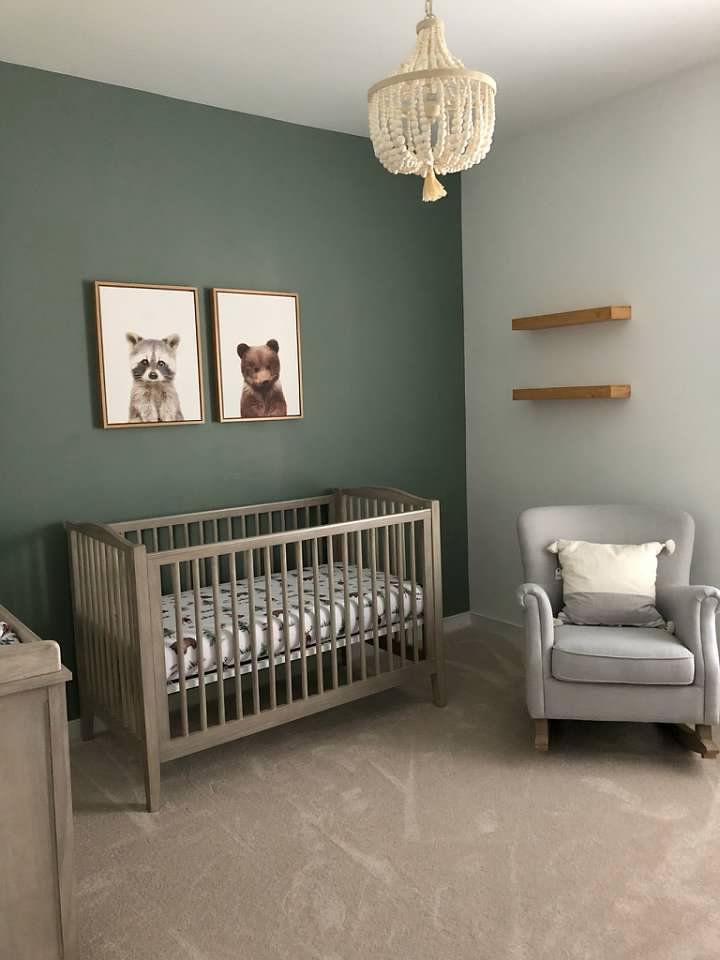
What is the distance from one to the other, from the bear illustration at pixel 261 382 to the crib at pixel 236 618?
0.43 m

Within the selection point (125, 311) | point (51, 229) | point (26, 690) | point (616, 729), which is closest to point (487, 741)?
point (616, 729)

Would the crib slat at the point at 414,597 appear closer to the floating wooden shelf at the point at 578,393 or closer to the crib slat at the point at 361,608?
the crib slat at the point at 361,608

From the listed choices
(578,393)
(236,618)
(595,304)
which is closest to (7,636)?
(236,618)

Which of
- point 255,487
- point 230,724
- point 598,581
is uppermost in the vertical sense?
point 255,487

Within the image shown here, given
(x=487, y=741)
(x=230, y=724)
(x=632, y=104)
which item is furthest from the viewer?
(x=632, y=104)

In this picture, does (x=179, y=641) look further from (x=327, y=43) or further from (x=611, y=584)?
(x=327, y=43)

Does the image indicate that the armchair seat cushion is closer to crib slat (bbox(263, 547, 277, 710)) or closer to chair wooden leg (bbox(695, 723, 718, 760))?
chair wooden leg (bbox(695, 723, 718, 760))

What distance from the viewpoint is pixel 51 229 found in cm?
302

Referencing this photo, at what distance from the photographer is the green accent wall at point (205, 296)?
118 inches

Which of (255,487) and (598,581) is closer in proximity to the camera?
(598,581)

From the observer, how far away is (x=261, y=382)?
358 cm

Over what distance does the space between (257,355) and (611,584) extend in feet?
5.74

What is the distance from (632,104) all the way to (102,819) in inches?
135

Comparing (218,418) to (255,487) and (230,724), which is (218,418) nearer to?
(255,487)
